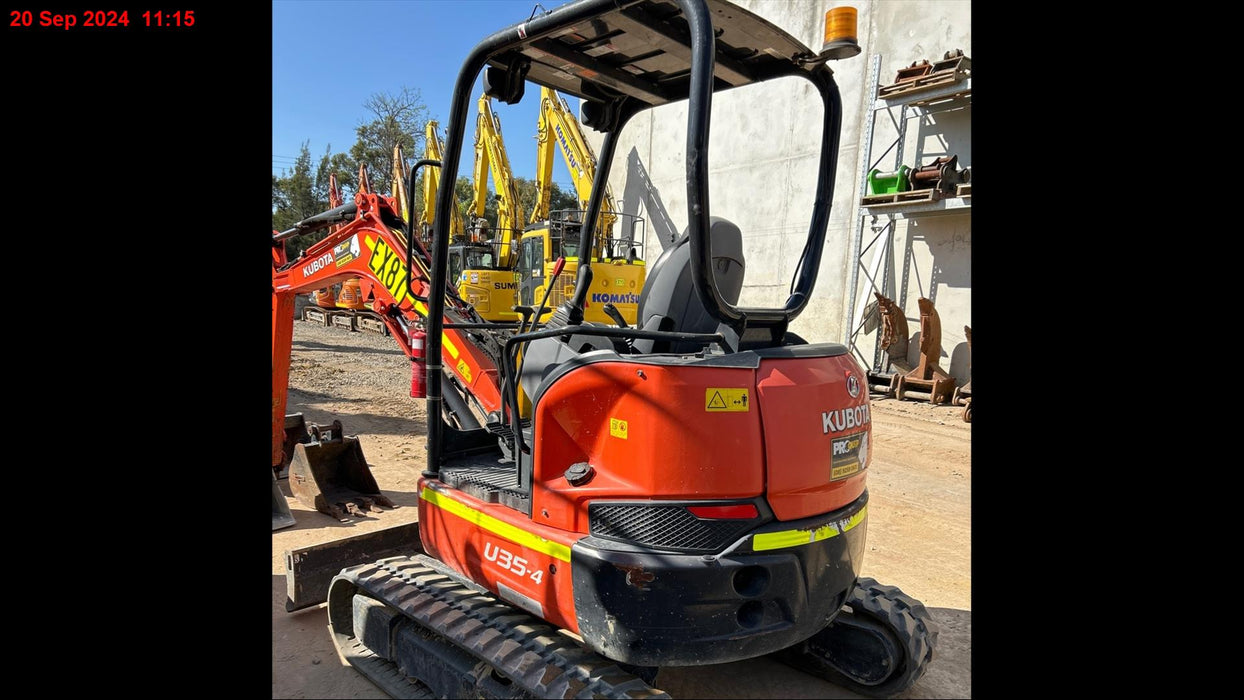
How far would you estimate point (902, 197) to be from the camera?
12141 millimetres

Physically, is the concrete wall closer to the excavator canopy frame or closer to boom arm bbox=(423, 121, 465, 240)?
boom arm bbox=(423, 121, 465, 240)

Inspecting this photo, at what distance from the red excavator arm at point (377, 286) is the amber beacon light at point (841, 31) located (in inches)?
135

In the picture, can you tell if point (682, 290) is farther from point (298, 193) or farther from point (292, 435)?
point (298, 193)

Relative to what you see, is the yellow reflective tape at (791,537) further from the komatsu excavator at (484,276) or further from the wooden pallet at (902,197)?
the komatsu excavator at (484,276)

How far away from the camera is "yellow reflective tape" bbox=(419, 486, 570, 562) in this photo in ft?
8.81

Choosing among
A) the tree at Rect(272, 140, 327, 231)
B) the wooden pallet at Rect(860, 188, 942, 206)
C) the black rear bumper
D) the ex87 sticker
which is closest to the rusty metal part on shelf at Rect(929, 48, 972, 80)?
the wooden pallet at Rect(860, 188, 942, 206)

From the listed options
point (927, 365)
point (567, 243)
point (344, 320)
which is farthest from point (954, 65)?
point (344, 320)

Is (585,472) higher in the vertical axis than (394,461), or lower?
higher

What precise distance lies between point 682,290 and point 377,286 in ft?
11.1

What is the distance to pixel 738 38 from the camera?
2.94 m

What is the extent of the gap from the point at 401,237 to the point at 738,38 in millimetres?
3306

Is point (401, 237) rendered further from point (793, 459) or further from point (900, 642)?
point (900, 642)

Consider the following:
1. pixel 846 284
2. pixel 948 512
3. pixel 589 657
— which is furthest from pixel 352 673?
pixel 846 284

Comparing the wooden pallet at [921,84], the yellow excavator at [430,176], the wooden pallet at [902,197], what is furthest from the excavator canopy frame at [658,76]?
the yellow excavator at [430,176]
